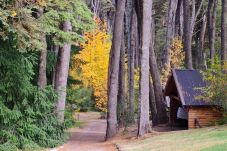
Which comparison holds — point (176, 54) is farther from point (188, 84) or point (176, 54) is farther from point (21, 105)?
point (21, 105)

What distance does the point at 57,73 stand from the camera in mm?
23797

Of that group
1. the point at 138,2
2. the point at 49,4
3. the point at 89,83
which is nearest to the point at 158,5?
the point at 89,83

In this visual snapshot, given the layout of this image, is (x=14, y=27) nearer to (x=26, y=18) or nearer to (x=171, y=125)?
(x=26, y=18)

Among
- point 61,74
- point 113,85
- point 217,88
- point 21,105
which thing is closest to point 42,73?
point 21,105

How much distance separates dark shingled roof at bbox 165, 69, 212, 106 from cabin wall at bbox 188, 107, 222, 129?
0.36m

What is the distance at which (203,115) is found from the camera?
77.2 ft

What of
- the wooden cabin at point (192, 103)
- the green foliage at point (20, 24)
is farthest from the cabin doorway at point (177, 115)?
the green foliage at point (20, 24)

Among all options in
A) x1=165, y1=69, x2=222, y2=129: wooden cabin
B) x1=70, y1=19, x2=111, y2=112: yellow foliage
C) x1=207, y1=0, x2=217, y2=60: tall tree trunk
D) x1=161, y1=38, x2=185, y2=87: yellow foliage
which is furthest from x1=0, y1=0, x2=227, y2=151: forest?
x1=161, y1=38, x2=185, y2=87: yellow foliage

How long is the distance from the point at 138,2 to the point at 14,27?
46.4 ft

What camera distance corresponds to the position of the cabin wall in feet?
77.0

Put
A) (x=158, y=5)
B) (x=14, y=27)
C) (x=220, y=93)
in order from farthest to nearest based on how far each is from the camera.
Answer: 1. (x=158, y=5)
2. (x=220, y=93)
3. (x=14, y=27)

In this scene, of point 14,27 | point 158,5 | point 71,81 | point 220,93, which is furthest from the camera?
point 158,5

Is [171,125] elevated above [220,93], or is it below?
below

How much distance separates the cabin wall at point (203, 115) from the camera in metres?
23.5
